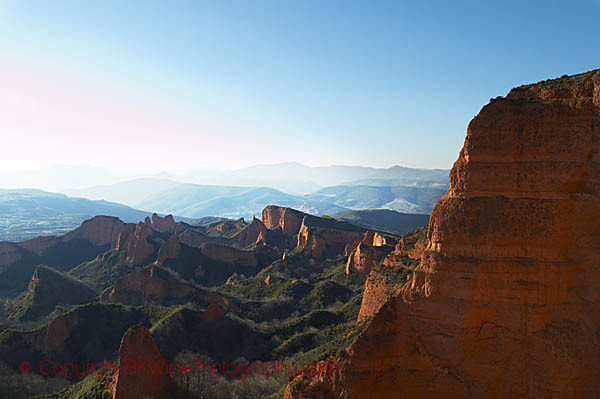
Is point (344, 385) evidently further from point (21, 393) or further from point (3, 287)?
point (3, 287)

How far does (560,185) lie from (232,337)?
36.6 m

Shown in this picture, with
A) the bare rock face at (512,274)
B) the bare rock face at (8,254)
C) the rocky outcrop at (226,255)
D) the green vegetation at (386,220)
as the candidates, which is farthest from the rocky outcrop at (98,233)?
the bare rock face at (512,274)

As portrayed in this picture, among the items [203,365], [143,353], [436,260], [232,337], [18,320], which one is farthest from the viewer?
[18,320]

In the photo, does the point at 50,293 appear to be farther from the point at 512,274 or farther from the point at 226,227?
the point at 512,274

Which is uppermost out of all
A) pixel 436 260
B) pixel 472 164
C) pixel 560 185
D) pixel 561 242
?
pixel 472 164

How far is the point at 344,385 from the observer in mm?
15109

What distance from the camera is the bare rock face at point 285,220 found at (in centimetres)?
10825

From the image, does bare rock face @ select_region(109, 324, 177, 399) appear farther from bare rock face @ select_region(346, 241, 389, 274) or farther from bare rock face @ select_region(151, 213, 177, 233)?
bare rock face @ select_region(151, 213, 177, 233)

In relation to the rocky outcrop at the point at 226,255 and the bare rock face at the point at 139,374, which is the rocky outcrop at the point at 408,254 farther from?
the rocky outcrop at the point at 226,255

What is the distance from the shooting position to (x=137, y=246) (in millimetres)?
82625

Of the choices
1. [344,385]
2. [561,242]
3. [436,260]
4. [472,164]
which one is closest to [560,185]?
[561,242]

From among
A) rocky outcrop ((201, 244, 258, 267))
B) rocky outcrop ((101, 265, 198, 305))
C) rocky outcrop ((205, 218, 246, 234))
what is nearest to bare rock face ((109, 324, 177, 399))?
rocky outcrop ((101, 265, 198, 305))

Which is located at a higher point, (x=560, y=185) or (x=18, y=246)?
(x=560, y=185)

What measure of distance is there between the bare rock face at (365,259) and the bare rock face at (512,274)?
45369mm
